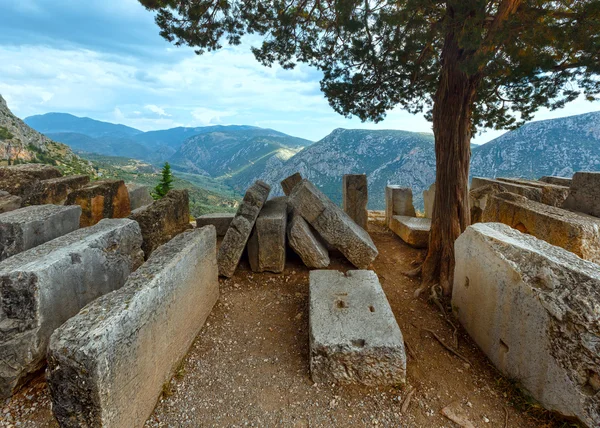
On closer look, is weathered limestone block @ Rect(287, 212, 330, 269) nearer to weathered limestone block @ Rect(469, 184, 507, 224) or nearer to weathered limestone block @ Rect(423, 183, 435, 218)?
weathered limestone block @ Rect(469, 184, 507, 224)

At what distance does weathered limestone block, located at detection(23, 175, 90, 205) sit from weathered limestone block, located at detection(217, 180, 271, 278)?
3107mm

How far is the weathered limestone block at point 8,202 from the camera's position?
4.84 m

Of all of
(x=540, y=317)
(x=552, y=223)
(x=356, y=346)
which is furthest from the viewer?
(x=552, y=223)

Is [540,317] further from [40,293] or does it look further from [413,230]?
[40,293]

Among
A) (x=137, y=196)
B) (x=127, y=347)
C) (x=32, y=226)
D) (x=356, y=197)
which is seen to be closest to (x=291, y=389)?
(x=127, y=347)

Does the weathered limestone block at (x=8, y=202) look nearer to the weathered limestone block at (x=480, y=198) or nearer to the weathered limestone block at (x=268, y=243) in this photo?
the weathered limestone block at (x=268, y=243)

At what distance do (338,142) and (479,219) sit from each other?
84.7 metres

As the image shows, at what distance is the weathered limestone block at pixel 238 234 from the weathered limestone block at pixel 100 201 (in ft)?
7.98

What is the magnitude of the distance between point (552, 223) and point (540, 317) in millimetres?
2013

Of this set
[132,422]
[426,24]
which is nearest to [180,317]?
[132,422]

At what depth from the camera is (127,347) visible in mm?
2305

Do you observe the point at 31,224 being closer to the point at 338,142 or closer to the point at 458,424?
the point at 458,424

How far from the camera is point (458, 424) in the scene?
103 inches

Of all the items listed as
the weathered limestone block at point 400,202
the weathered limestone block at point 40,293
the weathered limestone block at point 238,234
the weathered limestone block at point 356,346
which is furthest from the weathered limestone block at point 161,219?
the weathered limestone block at point 400,202
